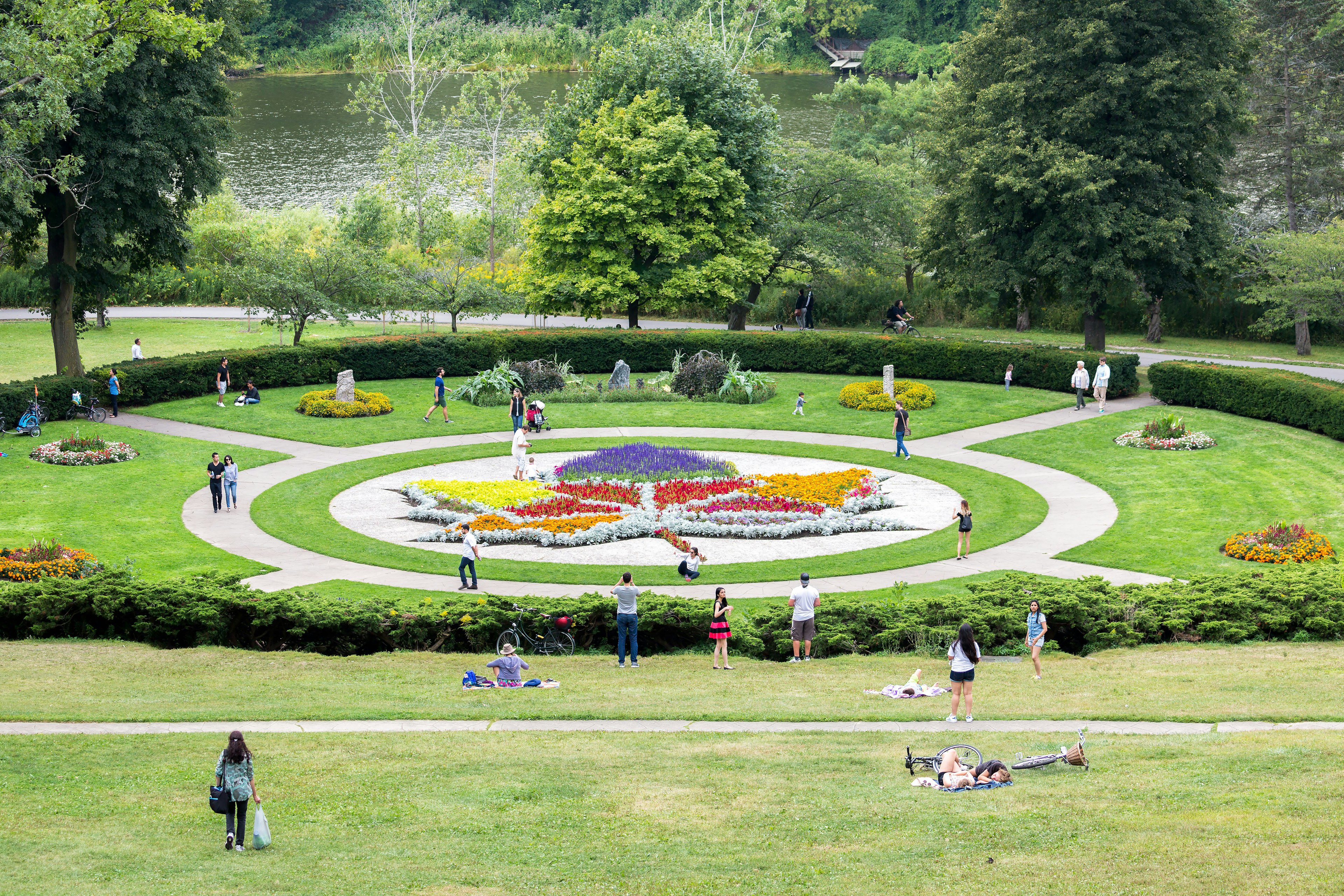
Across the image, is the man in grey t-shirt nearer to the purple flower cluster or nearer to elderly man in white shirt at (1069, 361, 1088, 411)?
the purple flower cluster

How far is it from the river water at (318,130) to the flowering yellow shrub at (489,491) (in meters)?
→ 48.0

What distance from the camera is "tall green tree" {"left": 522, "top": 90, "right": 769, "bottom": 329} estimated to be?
49.2 meters

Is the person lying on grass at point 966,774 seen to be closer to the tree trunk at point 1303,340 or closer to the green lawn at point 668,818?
the green lawn at point 668,818

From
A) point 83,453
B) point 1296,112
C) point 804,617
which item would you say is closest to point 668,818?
point 804,617

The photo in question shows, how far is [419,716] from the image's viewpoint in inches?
677

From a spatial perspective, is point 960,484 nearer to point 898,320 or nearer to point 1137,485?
point 1137,485

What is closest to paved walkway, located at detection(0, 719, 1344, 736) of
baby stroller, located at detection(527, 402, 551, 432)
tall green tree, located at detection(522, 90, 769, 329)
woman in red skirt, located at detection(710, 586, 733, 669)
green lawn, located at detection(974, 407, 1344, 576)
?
woman in red skirt, located at detection(710, 586, 733, 669)

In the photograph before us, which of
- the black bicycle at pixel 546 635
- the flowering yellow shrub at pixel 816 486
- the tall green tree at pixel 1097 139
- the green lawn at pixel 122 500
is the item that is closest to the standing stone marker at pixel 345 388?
the green lawn at pixel 122 500

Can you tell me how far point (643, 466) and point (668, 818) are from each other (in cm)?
2102

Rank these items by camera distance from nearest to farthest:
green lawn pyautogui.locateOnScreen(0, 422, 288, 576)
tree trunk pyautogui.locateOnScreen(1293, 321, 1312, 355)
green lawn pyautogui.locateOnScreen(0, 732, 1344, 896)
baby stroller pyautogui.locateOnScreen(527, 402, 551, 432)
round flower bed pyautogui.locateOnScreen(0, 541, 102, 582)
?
1. green lawn pyautogui.locateOnScreen(0, 732, 1344, 896)
2. round flower bed pyautogui.locateOnScreen(0, 541, 102, 582)
3. green lawn pyautogui.locateOnScreen(0, 422, 288, 576)
4. baby stroller pyautogui.locateOnScreen(527, 402, 551, 432)
5. tree trunk pyautogui.locateOnScreen(1293, 321, 1312, 355)

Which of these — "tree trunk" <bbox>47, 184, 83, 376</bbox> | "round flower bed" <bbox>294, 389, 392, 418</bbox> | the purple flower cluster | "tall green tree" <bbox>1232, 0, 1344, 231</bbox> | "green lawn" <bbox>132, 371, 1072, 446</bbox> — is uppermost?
"tall green tree" <bbox>1232, 0, 1344, 231</bbox>

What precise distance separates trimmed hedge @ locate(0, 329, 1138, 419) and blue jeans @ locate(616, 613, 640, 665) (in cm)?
2739

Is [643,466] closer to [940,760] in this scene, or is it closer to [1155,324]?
[940,760]

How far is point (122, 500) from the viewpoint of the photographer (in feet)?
104
